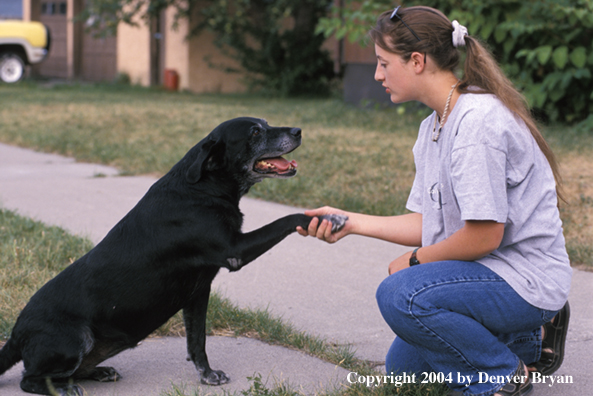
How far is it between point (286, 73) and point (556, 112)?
363 inches

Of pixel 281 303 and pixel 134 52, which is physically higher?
pixel 134 52

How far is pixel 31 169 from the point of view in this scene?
7844 millimetres

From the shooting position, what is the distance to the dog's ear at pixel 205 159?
9.20 feet

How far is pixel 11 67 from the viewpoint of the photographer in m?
20.6

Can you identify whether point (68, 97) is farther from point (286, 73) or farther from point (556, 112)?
point (556, 112)

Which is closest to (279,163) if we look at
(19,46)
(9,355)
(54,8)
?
(9,355)

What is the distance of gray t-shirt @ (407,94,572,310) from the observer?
234 centimetres

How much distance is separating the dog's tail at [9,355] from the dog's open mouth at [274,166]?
1227mm

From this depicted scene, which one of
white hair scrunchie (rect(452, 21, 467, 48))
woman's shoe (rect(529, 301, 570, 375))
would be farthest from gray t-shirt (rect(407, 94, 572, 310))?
woman's shoe (rect(529, 301, 570, 375))

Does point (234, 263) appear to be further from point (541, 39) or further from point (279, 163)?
point (541, 39)

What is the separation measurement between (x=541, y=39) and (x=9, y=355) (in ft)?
24.9

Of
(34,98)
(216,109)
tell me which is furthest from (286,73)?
(34,98)

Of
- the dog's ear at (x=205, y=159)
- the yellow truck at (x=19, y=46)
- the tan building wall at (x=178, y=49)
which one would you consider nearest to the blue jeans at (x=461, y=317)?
the dog's ear at (x=205, y=159)

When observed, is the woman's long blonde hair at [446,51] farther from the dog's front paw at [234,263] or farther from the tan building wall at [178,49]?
the tan building wall at [178,49]
